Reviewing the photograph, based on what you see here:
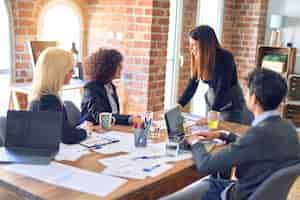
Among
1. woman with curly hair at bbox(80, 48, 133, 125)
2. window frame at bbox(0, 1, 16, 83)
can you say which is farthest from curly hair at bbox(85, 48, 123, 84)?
window frame at bbox(0, 1, 16, 83)

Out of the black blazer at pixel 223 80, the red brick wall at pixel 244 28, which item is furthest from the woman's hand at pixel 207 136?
the red brick wall at pixel 244 28

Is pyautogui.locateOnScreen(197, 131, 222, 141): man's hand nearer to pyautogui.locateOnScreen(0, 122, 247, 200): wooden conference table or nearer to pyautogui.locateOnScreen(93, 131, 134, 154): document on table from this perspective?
pyautogui.locateOnScreen(0, 122, 247, 200): wooden conference table

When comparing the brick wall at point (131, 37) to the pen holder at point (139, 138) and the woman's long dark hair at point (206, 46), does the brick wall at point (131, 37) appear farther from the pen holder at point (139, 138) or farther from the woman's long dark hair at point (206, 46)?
the pen holder at point (139, 138)

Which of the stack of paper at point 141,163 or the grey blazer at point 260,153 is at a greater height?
the grey blazer at point 260,153

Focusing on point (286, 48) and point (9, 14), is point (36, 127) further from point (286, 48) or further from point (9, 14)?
point (286, 48)

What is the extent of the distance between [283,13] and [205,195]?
4500 millimetres

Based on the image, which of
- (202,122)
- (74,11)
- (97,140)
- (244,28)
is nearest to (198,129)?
(202,122)

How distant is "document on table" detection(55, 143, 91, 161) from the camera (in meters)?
1.86

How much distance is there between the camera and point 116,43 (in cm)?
457

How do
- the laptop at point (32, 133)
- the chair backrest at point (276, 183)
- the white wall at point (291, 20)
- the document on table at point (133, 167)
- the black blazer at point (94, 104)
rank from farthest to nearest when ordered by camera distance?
the white wall at point (291, 20), the black blazer at point (94, 104), the laptop at point (32, 133), the document on table at point (133, 167), the chair backrest at point (276, 183)

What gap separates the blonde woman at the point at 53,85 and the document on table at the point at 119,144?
166 millimetres

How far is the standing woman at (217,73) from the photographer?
286 cm

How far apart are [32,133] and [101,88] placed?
775 mm

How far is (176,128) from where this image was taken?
223 centimetres
